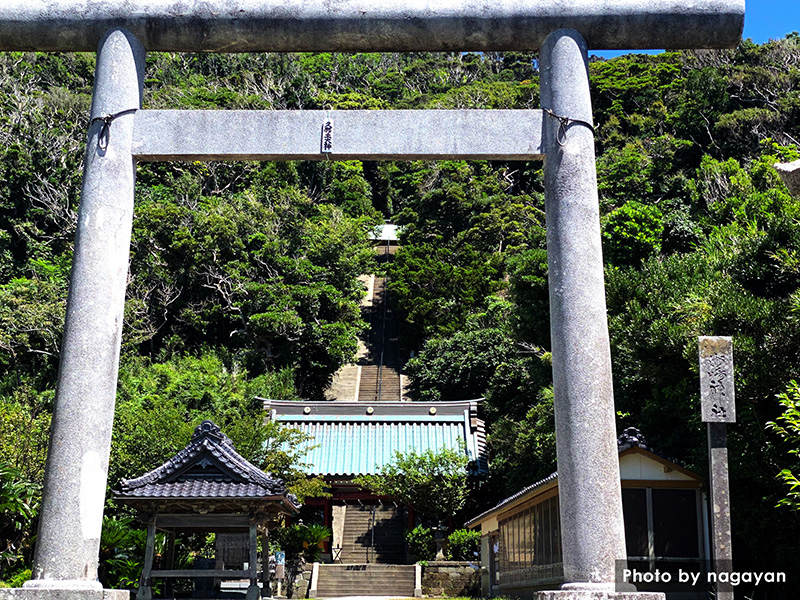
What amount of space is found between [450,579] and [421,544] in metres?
1.59

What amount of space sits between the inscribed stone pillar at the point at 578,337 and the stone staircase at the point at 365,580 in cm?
1528

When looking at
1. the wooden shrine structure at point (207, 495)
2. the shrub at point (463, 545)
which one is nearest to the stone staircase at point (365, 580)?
the shrub at point (463, 545)

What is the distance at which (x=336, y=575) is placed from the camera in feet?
67.3

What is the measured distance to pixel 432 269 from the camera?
124ft

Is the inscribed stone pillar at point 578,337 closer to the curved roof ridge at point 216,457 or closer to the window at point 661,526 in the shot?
the curved roof ridge at point 216,457

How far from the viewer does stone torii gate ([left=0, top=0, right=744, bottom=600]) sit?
6.18m

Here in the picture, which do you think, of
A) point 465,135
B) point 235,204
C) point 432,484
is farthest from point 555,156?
point 235,204

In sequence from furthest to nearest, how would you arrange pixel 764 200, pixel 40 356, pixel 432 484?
pixel 40 356 → pixel 432 484 → pixel 764 200

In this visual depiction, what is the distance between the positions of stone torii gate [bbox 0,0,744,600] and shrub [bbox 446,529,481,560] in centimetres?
1645

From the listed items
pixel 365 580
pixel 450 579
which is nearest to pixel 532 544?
pixel 450 579

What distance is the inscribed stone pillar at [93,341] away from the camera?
5.66 meters

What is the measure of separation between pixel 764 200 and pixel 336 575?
1399 centimetres

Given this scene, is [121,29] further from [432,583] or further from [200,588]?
[432,583]

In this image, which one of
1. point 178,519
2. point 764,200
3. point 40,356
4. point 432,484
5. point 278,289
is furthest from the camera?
point 278,289
